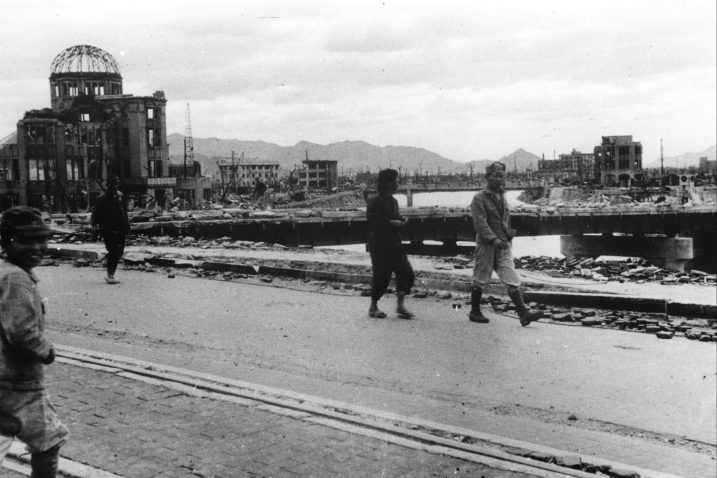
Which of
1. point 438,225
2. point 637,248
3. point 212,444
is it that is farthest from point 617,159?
point 212,444

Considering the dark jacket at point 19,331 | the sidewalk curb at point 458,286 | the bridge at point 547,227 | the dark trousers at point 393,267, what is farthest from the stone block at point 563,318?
the bridge at point 547,227

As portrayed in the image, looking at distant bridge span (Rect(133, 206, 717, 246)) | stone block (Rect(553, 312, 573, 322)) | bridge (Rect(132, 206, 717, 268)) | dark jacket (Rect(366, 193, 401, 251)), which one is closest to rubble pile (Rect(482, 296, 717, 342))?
stone block (Rect(553, 312, 573, 322))

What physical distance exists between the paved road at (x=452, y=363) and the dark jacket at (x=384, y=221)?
958 mm

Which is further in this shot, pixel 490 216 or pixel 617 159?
pixel 617 159

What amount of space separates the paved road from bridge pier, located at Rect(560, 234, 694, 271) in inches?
1730

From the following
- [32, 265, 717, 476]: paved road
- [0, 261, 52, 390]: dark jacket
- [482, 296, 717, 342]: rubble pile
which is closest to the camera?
[0, 261, 52, 390]: dark jacket

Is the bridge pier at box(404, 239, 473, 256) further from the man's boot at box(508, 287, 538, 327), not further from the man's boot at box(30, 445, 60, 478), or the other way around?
the man's boot at box(30, 445, 60, 478)

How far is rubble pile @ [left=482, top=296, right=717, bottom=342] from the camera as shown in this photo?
8227 millimetres

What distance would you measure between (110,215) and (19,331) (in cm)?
989

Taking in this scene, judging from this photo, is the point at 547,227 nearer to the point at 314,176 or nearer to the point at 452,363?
the point at 452,363

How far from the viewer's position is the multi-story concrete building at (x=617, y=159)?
115 meters

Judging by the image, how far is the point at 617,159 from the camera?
11800 cm

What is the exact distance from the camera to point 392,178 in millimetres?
8836

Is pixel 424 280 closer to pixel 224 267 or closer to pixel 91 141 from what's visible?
pixel 224 267
